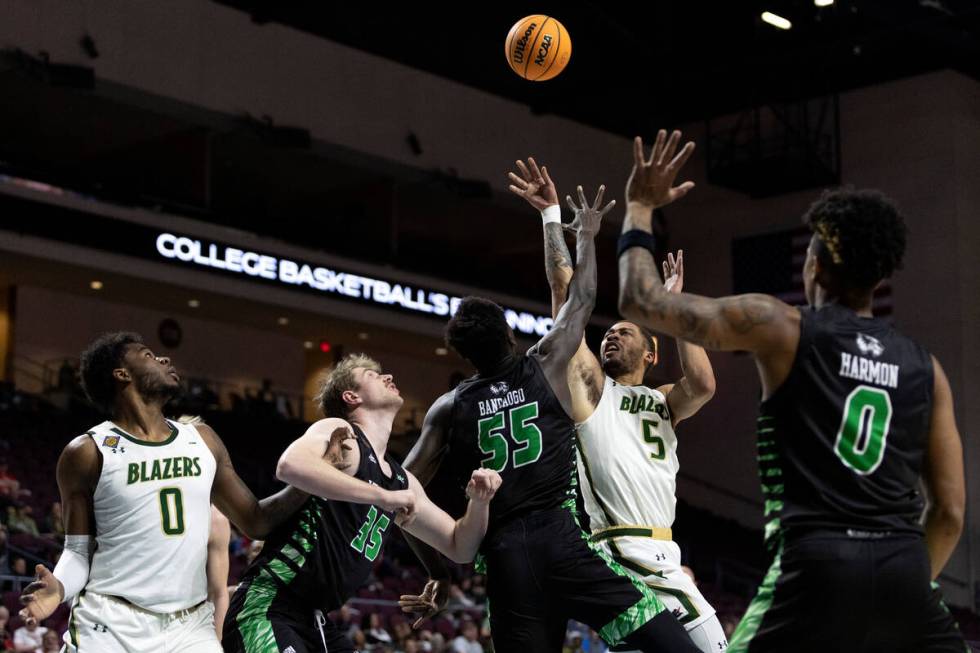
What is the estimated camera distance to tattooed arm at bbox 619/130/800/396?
3936 millimetres

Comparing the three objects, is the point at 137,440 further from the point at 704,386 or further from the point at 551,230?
the point at 704,386

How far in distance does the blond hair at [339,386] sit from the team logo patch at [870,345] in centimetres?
260

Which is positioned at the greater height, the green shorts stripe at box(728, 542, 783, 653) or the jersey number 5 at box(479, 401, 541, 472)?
the jersey number 5 at box(479, 401, 541, 472)

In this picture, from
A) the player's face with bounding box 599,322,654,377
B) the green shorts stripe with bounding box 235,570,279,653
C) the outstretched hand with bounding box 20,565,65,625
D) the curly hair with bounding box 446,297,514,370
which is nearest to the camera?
the outstretched hand with bounding box 20,565,65,625

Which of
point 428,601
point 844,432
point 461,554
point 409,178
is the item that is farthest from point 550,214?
point 409,178

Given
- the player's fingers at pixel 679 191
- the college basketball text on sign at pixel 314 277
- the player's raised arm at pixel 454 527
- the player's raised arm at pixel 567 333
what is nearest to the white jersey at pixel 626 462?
the player's raised arm at pixel 567 333

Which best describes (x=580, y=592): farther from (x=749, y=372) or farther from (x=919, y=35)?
(x=749, y=372)

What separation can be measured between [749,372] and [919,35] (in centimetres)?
825

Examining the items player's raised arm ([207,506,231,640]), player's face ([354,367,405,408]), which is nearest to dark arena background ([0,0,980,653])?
player's raised arm ([207,506,231,640])

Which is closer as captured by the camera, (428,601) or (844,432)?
(844,432)

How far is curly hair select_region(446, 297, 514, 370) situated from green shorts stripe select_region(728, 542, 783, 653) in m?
2.24

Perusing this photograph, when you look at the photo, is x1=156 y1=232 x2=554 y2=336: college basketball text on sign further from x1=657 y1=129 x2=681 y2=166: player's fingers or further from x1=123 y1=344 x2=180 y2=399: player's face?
x1=657 y1=129 x2=681 y2=166: player's fingers

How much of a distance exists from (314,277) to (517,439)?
60.2 feet

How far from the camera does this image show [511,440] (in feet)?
19.1
